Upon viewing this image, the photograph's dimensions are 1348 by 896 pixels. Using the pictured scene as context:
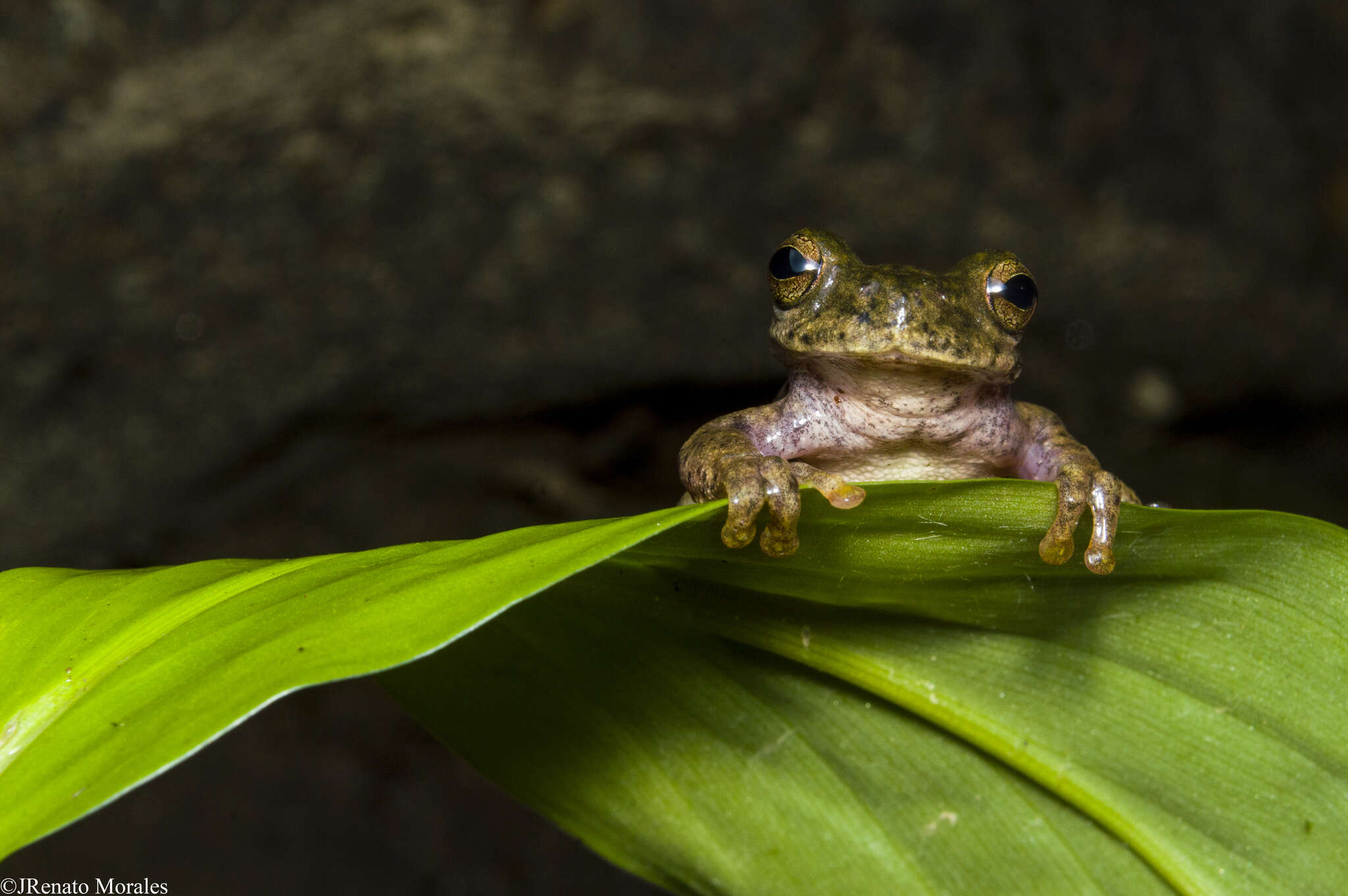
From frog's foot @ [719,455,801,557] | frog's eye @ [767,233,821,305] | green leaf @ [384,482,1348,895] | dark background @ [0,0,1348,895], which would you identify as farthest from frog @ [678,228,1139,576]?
dark background @ [0,0,1348,895]

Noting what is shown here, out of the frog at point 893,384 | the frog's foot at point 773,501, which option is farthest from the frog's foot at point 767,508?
the frog at point 893,384

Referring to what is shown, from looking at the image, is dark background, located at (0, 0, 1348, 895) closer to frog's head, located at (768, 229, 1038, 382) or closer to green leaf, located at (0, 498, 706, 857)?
frog's head, located at (768, 229, 1038, 382)

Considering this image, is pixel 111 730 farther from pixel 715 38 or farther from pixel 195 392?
pixel 715 38

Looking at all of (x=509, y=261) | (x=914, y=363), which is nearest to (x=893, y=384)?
(x=914, y=363)

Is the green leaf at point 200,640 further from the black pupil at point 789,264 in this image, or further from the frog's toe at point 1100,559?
the black pupil at point 789,264

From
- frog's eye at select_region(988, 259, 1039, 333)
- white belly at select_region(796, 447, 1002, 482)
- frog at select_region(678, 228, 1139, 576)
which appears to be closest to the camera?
frog at select_region(678, 228, 1139, 576)
